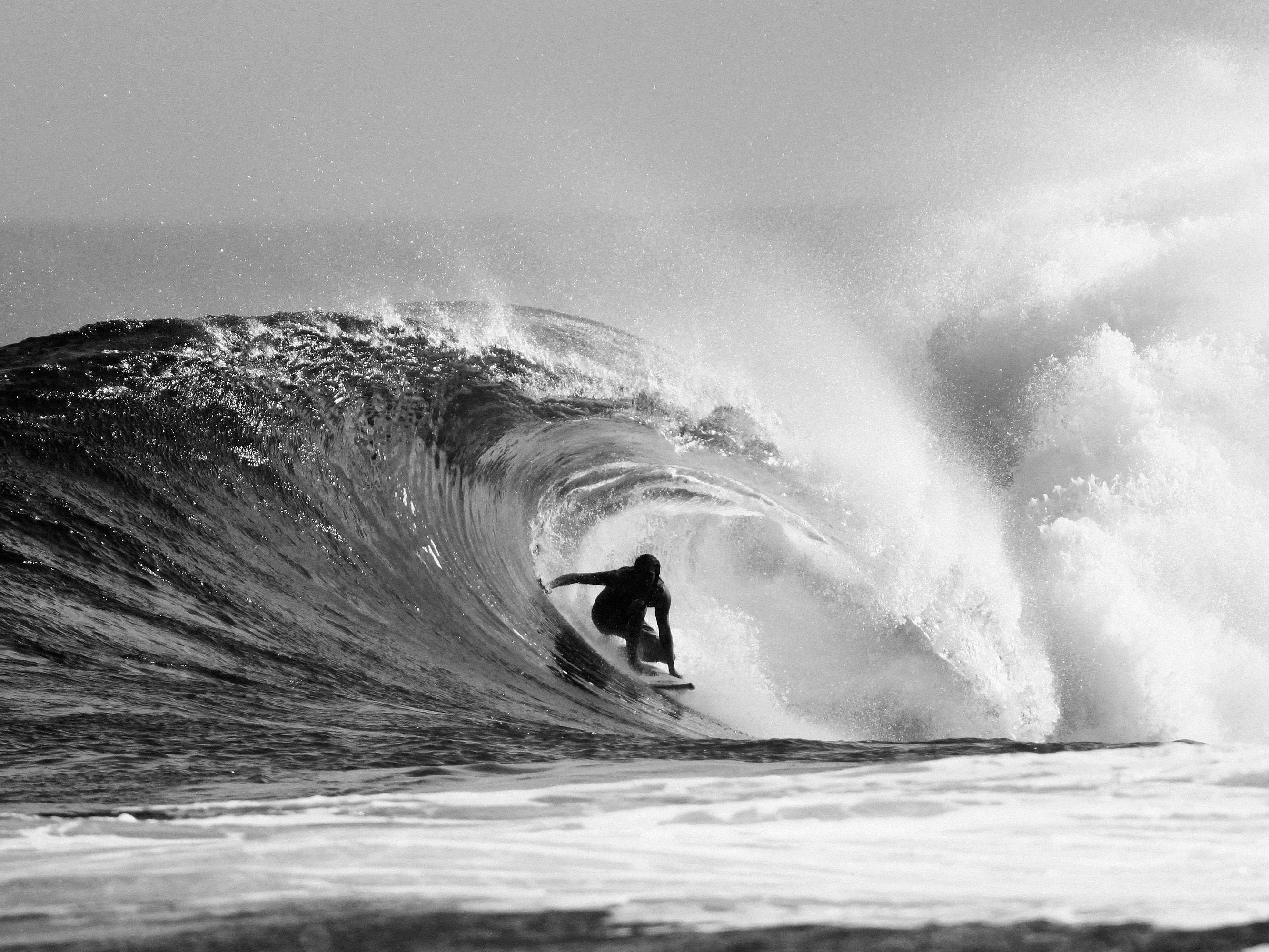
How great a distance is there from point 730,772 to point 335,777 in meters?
1.07

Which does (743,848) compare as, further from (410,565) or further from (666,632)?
(666,632)

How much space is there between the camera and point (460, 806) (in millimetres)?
3041

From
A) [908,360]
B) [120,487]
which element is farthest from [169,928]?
[908,360]

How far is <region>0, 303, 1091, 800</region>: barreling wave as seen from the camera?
4312mm

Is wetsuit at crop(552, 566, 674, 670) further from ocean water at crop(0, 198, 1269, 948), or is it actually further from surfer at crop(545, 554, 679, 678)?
ocean water at crop(0, 198, 1269, 948)

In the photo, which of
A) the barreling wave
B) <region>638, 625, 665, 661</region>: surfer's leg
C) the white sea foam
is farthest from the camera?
<region>638, 625, 665, 661</region>: surfer's leg

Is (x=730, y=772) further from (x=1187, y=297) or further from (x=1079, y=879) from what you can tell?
(x=1187, y=297)

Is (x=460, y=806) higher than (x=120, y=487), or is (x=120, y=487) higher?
(x=120, y=487)

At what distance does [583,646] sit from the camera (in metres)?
8.80

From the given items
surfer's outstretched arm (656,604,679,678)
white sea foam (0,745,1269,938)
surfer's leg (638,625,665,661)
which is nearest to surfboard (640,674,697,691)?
surfer's outstretched arm (656,604,679,678)

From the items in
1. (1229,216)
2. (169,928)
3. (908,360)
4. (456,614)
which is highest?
(1229,216)

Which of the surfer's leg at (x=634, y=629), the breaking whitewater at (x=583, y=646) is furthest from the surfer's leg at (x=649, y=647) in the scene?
the breaking whitewater at (x=583, y=646)

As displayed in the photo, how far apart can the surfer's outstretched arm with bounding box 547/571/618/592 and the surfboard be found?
739 millimetres

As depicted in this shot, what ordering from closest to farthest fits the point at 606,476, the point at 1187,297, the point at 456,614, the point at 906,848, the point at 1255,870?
the point at 1255,870 < the point at 906,848 < the point at 456,614 < the point at 606,476 < the point at 1187,297
